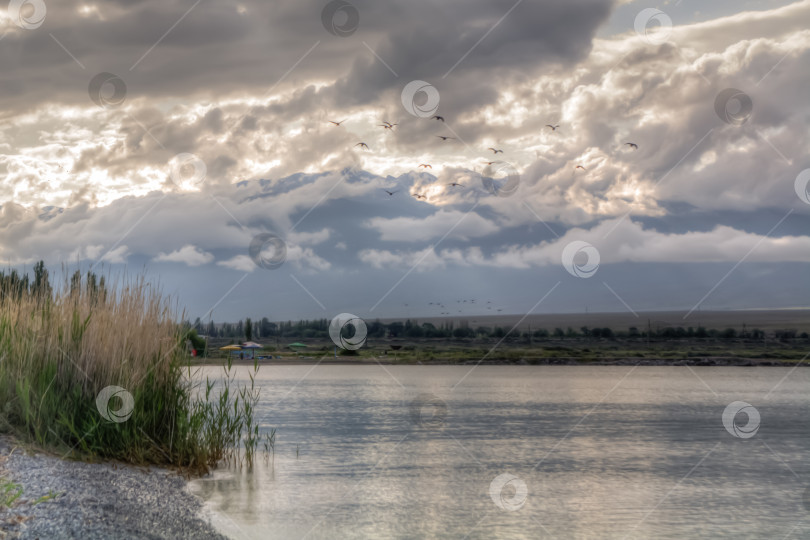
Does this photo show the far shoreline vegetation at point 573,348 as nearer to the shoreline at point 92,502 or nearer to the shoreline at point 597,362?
the shoreline at point 597,362

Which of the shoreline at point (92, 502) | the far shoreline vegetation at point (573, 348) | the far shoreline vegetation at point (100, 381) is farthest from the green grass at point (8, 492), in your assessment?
the far shoreline vegetation at point (573, 348)

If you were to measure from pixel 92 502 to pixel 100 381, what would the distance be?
3.18 m

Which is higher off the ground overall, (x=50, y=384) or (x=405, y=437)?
(x=50, y=384)

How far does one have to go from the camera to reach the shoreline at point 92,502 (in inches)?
282

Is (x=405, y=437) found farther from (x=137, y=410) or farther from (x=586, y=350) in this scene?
(x=586, y=350)

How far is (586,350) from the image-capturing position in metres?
126

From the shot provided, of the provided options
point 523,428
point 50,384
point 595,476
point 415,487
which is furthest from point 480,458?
point 50,384

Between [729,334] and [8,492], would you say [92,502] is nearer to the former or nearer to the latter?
[8,492]

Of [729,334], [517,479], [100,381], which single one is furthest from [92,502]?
[729,334]

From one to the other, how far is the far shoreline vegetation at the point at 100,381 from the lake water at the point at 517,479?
3.52 feet

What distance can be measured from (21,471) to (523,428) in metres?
18.2

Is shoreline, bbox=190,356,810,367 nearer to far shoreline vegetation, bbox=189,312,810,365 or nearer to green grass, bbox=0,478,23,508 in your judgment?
far shoreline vegetation, bbox=189,312,810,365

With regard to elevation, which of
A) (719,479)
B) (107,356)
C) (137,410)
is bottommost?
(719,479)

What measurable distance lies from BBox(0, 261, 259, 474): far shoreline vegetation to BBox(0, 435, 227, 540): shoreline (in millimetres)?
449
